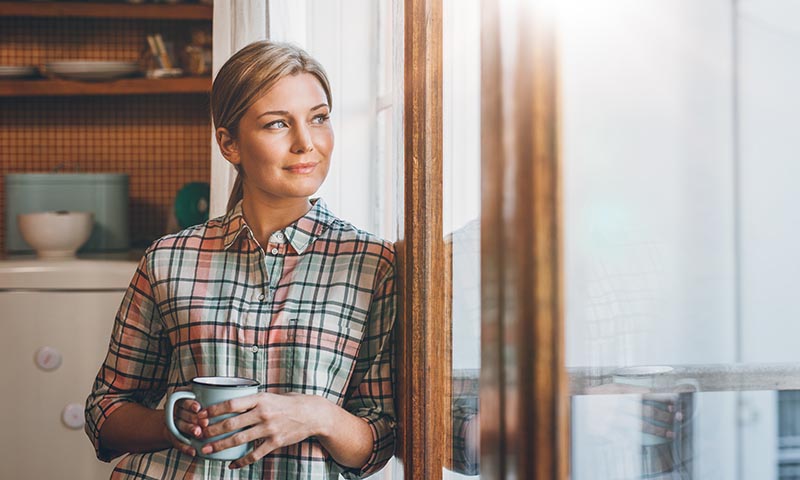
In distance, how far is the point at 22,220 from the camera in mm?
2457

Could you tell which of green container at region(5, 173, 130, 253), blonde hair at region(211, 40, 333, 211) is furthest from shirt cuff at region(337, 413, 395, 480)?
green container at region(5, 173, 130, 253)

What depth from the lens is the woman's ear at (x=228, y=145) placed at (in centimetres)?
105

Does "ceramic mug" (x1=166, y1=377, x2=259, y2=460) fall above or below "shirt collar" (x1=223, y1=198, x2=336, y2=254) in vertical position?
below

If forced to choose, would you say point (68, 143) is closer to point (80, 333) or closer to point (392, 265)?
point (80, 333)

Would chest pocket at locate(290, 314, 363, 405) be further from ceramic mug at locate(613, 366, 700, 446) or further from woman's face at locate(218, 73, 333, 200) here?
ceramic mug at locate(613, 366, 700, 446)

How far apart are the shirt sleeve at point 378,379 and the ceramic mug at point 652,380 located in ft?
1.57

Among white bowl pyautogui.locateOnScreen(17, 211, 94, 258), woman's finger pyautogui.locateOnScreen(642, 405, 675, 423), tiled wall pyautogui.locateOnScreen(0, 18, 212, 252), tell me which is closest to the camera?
woman's finger pyautogui.locateOnScreen(642, 405, 675, 423)

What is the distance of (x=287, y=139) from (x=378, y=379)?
298 mm

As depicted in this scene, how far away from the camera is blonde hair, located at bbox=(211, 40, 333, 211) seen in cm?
101

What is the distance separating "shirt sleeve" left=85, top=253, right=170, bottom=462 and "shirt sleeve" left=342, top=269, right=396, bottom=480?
25 centimetres

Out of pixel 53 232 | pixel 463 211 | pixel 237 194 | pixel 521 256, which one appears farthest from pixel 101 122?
pixel 521 256

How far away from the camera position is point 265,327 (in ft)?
3.29

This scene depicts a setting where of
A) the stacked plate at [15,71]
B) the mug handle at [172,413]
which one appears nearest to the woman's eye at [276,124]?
the mug handle at [172,413]

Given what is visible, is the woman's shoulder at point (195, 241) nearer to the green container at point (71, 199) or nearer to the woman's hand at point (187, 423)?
the woman's hand at point (187, 423)
